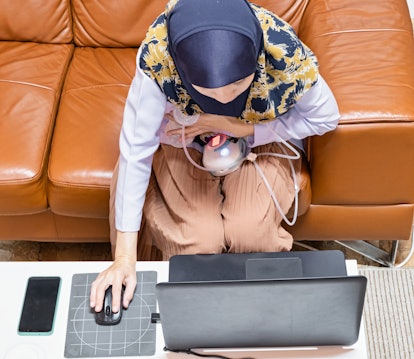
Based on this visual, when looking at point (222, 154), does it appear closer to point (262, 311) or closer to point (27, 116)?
point (262, 311)

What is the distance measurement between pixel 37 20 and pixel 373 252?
129 centimetres

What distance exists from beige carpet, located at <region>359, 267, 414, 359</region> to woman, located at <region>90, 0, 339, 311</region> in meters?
Result: 0.48

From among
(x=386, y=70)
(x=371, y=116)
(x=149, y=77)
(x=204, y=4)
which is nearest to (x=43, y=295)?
(x=149, y=77)

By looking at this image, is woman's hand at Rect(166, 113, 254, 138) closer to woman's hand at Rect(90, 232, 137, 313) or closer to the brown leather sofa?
the brown leather sofa

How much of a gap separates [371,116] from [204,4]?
557 mm

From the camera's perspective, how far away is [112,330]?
4.31 feet

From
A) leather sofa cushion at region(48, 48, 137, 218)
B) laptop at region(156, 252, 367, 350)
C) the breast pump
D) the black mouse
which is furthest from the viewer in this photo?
leather sofa cushion at region(48, 48, 137, 218)

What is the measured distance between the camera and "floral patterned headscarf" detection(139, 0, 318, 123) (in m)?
1.24

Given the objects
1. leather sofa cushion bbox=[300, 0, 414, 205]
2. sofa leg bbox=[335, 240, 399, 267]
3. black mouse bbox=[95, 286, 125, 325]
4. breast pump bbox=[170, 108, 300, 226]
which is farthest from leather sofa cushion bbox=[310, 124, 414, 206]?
black mouse bbox=[95, 286, 125, 325]

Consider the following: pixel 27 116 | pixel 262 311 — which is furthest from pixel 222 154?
pixel 27 116

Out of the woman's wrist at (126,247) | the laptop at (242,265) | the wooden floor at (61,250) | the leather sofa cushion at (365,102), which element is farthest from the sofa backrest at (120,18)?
the laptop at (242,265)

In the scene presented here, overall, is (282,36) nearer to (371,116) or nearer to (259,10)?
(259,10)

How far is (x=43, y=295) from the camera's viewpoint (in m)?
1.37

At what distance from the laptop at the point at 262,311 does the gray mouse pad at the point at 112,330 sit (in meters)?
0.08
